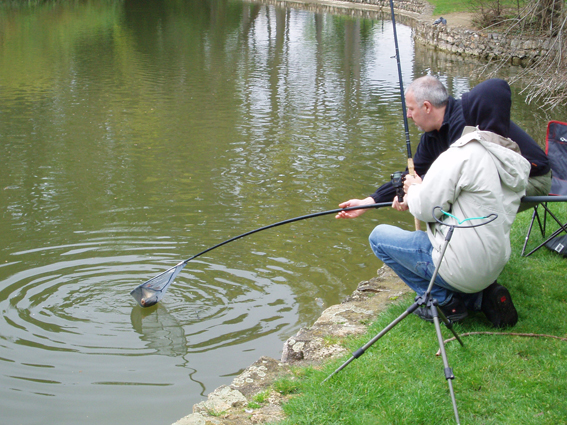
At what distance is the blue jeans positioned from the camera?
3.37 m

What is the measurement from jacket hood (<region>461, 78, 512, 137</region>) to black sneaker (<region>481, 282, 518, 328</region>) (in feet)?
2.94

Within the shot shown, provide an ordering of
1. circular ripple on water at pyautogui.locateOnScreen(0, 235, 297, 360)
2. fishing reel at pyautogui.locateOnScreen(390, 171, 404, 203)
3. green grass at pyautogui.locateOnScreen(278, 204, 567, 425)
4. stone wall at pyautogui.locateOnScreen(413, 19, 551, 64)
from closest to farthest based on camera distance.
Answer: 1. green grass at pyautogui.locateOnScreen(278, 204, 567, 425)
2. fishing reel at pyautogui.locateOnScreen(390, 171, 404, 203)
3. circular ripple on water at pyautogui.locateOnScreen(0, 235, 297, 360)
4. stone wall at pyautogui.locateOnScreen(413, 19, 551, 64)

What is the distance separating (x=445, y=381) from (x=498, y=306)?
66cm

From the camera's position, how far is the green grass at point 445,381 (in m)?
2.77

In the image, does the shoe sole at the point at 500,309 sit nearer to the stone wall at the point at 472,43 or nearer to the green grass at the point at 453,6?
the stone wall at the point at 472,43

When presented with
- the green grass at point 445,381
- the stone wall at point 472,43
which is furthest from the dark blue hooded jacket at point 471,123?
the stone wall at point 472,43

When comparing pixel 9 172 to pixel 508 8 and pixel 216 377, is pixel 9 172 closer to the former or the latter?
pixel 216 377

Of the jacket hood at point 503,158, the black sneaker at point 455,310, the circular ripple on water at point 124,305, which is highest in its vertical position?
the jacket hood at point 503,158

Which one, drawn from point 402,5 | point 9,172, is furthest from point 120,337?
point 402,5

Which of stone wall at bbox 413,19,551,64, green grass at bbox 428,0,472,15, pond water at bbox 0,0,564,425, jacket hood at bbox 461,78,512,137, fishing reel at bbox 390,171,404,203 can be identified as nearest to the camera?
jacket hood at bbox 461,78,512,137

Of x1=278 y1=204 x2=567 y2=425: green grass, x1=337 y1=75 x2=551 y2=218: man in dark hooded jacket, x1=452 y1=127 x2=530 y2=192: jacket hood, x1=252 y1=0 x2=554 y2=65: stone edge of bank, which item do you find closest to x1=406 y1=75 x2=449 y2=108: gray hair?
x1=337 y1=75 x2=551 y2=218: man in dark hooded jacket

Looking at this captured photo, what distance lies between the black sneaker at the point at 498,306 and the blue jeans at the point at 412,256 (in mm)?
214

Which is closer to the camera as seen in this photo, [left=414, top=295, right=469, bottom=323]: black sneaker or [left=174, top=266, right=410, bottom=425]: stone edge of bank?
[left=174, top=266, right=410, bottom=425]: stone edge of bank

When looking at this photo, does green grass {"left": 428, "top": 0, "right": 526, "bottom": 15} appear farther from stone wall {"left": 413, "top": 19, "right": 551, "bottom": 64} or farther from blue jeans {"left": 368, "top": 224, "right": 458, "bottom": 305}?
blue jeans {"left": 368, "top": 224, "right": 458, "bottom": 305}
